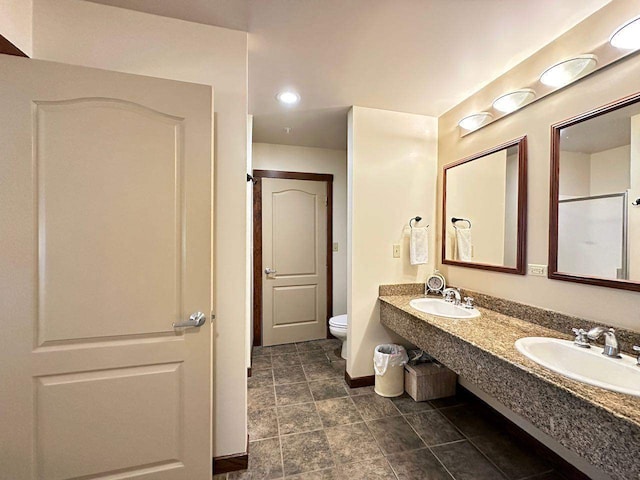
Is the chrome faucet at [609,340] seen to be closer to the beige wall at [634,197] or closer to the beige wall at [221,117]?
the beige wall at [634,197]

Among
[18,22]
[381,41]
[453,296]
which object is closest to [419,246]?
[453,296]

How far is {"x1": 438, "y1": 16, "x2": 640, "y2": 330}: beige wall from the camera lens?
1.24 m

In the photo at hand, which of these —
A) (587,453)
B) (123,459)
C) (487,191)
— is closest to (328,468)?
(123,459)

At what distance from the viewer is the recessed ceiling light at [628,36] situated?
1121 millimetres

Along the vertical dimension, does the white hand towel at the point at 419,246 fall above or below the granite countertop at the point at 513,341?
above

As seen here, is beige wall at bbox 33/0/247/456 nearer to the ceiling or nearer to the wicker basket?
the ceiling

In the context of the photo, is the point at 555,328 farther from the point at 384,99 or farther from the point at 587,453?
the point at 384,99

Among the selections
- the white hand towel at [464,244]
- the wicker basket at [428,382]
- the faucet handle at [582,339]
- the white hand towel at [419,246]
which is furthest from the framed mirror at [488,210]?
the wicker basket at [428,382]

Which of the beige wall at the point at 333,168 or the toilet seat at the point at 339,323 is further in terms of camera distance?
the beige wall at the point at 333,168

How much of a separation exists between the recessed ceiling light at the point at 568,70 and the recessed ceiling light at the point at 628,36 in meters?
0.11

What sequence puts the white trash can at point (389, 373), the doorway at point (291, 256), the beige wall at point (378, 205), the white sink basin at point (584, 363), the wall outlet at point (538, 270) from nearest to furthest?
the white sink basin at point (584, 363), the wall outlet at point (538, 270), the white trash can at point (389, 373), the beige wall at point (378, 205), the doorway at point (291, 256)

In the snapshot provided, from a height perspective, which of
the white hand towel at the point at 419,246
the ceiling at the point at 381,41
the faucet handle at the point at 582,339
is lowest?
the faucet handle at the point at 582,339

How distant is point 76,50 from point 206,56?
58cm

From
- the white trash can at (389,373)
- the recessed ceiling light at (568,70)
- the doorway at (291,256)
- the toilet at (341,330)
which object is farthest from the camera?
the doorway at (291,256)
